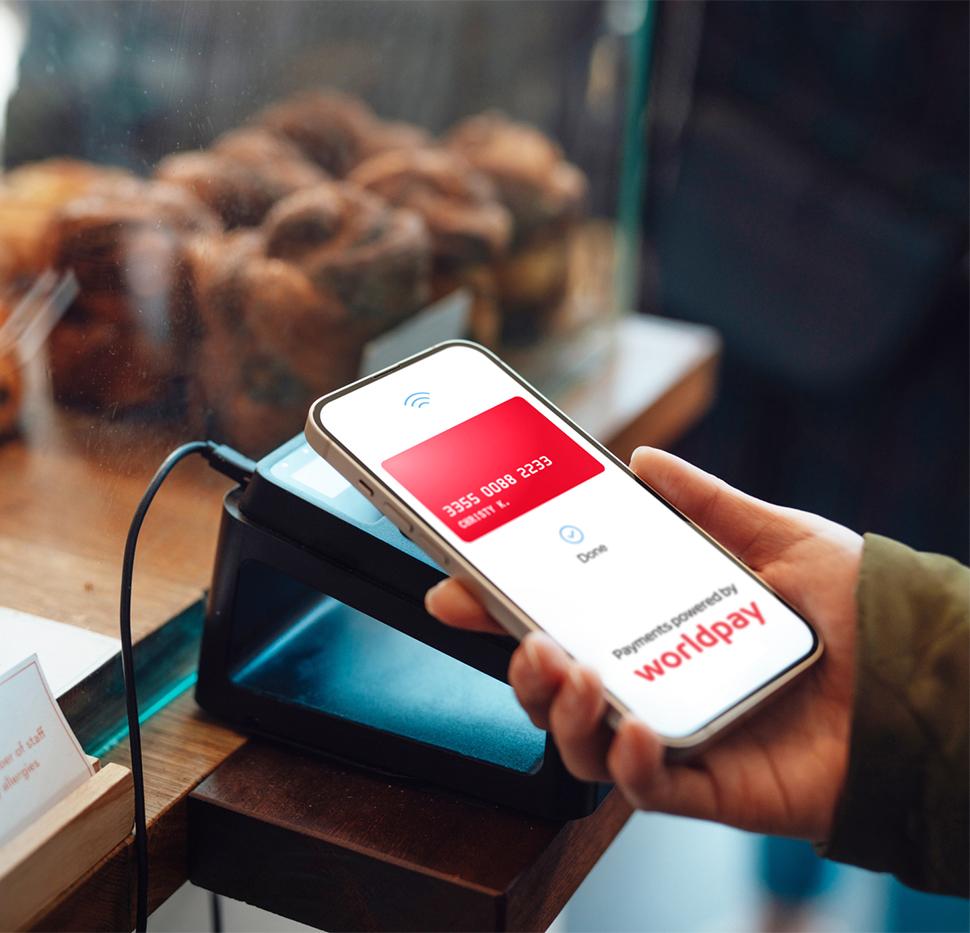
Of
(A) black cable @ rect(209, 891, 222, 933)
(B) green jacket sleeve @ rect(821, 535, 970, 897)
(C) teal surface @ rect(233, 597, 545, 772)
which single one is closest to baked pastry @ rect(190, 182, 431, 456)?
(C) teal surface @ rect(233, 597, 545, 772)

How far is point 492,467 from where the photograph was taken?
534mm

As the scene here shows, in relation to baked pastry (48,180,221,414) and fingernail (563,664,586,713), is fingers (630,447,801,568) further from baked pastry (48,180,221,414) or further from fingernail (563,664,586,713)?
baked pastry (48,180,221,414)

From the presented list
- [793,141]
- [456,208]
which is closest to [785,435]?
[793,141]

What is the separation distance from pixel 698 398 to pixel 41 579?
0.77 metres

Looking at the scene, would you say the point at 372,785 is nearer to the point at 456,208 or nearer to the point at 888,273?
the point at 456,208

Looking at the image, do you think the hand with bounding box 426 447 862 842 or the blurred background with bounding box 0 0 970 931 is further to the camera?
the blurred background with bounding box 0 0 970 931

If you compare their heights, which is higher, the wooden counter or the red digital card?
the red digital card

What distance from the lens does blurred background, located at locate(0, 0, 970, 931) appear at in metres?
0.65

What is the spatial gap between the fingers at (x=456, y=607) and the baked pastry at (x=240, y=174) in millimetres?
308

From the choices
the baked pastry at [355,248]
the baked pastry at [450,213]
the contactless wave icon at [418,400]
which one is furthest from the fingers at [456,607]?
the baked pastry at [450,213]

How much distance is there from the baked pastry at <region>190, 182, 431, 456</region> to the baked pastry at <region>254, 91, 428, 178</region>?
0.06m

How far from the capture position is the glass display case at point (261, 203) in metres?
0.63

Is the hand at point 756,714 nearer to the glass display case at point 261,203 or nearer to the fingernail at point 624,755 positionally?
the fingernail at point 624,755

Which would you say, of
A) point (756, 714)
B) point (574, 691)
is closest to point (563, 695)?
point (574, 691)
